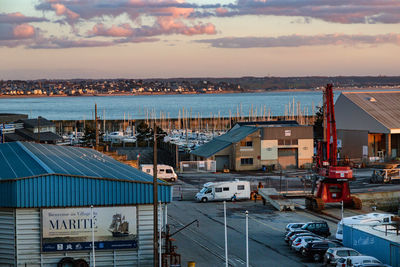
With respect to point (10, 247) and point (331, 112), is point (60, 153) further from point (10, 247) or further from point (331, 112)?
point (331, 112)

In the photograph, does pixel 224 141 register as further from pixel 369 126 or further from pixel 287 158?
pixel 369 126

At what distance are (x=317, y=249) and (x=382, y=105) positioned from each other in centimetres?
4365

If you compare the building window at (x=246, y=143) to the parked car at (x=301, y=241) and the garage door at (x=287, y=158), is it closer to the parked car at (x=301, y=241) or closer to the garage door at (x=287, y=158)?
the garage door at (x=287, y=158)

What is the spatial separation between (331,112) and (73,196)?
24.0m

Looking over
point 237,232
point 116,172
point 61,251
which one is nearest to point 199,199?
point 237,232

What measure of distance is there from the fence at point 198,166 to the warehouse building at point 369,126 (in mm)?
14257

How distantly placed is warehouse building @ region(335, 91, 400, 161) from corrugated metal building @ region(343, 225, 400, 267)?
117 ft

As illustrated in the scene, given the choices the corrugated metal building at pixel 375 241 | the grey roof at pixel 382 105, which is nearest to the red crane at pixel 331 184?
the corrugated metal building at pixel 375 241

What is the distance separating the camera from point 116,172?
1110 inches

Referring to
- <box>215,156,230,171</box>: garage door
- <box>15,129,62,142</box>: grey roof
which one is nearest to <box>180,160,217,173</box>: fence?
<box>215,156,230,171</box>: garage door

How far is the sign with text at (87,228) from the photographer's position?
1003 inches

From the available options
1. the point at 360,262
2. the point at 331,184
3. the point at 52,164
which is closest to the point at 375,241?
the point at 360,262

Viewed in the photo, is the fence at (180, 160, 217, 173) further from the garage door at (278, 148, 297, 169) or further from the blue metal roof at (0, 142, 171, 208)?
the blue metal roof at (0, 142, 171, 208)

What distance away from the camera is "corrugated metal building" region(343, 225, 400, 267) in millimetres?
26747
